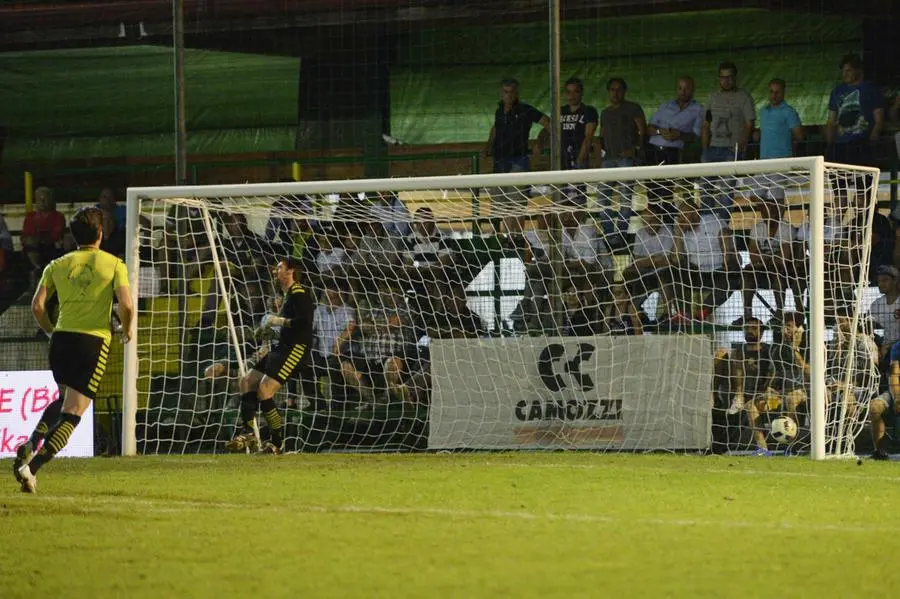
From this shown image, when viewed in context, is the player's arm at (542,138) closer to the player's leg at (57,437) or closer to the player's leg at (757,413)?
the player's leg at (757,413)

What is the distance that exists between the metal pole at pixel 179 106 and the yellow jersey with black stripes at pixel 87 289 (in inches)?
158

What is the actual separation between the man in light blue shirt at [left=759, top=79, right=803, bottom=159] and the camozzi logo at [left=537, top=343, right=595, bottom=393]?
3607mm

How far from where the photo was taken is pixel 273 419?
1211cm

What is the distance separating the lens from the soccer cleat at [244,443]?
12.2 meters

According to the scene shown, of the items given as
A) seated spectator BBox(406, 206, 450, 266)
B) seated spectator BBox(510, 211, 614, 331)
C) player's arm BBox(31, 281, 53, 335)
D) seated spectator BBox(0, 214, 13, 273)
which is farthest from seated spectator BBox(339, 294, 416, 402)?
seated spectator BBox(0, 214, 13, 273)

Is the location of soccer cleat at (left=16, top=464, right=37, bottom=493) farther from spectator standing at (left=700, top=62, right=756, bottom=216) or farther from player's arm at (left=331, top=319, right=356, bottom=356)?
spectator standing at (left=700, top=62, right=756, bottom=216)

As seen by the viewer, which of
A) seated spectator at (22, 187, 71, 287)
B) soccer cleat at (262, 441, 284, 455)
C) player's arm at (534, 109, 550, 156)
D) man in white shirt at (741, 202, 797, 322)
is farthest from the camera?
seated spectator at (22, 187, 71, 287)

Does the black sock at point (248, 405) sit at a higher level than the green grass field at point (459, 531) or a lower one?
higher

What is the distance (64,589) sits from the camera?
557 cm

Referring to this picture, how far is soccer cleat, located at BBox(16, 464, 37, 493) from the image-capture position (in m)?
8.80

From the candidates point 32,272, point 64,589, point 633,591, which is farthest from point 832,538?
point 32,272

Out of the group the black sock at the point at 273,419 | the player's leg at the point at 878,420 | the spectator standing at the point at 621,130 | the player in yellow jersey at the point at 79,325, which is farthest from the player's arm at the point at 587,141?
the player in yellow jersey at the point at 79,325

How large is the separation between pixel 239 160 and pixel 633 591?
13347 mm

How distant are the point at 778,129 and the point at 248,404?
20.1 ft
